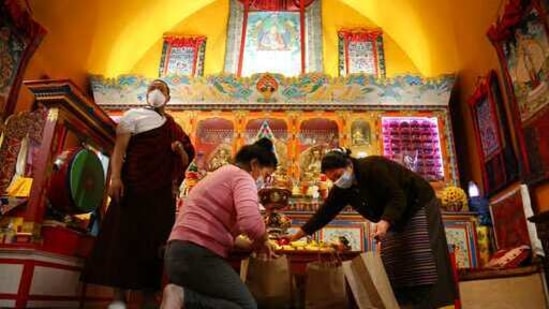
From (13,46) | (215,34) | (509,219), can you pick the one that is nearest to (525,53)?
(509,219)

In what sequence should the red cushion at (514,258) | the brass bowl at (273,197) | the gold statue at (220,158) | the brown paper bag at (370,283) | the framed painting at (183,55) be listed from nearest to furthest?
the brown paper bag at (370,283), the brass bowl at (273,197), the red cushion at (514,258), the gold statue at (220,158), the framed painting at (183,55)

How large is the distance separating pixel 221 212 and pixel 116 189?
2.59 feet

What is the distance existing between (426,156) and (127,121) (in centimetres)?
417

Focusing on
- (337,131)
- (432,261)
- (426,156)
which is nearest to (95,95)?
(337,131)

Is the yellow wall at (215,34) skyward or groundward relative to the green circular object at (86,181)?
skyward

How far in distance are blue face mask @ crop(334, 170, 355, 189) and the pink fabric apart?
0.59m

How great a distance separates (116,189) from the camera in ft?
6.65

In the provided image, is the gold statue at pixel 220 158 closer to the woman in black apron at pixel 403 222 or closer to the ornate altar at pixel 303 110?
the ornate altar at pixel 303 110

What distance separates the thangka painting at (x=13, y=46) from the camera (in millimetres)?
4094

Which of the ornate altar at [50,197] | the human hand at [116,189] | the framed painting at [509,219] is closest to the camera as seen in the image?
the ornate altar at [50,197]

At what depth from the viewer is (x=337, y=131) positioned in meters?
5.60

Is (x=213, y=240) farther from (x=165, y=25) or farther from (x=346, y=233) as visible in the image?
(x=165, y=25)

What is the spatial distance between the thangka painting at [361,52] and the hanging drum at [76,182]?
4.81 metres

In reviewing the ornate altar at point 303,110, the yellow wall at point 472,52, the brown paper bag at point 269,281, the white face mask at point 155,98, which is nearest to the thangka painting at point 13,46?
the ornate altar at point 303,110
